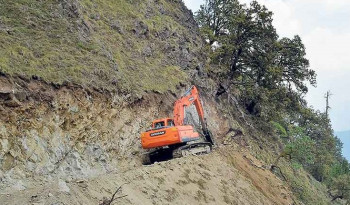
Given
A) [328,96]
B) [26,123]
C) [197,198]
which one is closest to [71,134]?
[26,123]

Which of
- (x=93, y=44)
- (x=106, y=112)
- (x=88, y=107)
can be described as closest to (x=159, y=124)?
(x=106, y=112)

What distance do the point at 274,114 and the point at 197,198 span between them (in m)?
17.2

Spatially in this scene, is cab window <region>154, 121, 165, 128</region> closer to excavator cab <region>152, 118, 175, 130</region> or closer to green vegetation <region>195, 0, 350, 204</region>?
excavator cab <region>152, 118, 175, 130</region>

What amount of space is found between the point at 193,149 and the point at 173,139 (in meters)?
2.92

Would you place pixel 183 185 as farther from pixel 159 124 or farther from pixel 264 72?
pixel 264 72

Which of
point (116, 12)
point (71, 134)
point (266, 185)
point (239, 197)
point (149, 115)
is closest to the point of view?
point (71, 134)

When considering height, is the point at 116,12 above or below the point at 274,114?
above

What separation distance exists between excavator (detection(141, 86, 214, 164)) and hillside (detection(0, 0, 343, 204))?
711mm

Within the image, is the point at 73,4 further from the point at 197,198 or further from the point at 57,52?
the point at 197,198

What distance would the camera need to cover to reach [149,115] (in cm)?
2292

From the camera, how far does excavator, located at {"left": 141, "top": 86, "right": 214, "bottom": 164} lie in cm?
2027

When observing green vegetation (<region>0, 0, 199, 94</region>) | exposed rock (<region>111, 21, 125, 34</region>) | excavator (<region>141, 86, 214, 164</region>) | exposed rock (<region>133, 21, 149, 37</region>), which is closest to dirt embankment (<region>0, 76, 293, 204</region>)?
excavator (<region>141, 86, 214, 164</region>)

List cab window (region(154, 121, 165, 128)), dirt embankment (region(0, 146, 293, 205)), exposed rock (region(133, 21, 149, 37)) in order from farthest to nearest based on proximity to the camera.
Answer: exposed rock (region(133, 21, 149, 37))
cab window (region(154, 121, 165, 128))
dirt embankment (region(0, 146, 293, 205))

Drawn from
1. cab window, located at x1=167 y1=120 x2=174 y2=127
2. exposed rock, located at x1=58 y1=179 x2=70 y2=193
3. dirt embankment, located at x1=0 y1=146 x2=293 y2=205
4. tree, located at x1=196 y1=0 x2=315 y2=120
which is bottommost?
dirt embankment, located at x1=0 y1=146 x2=293 y2=205
